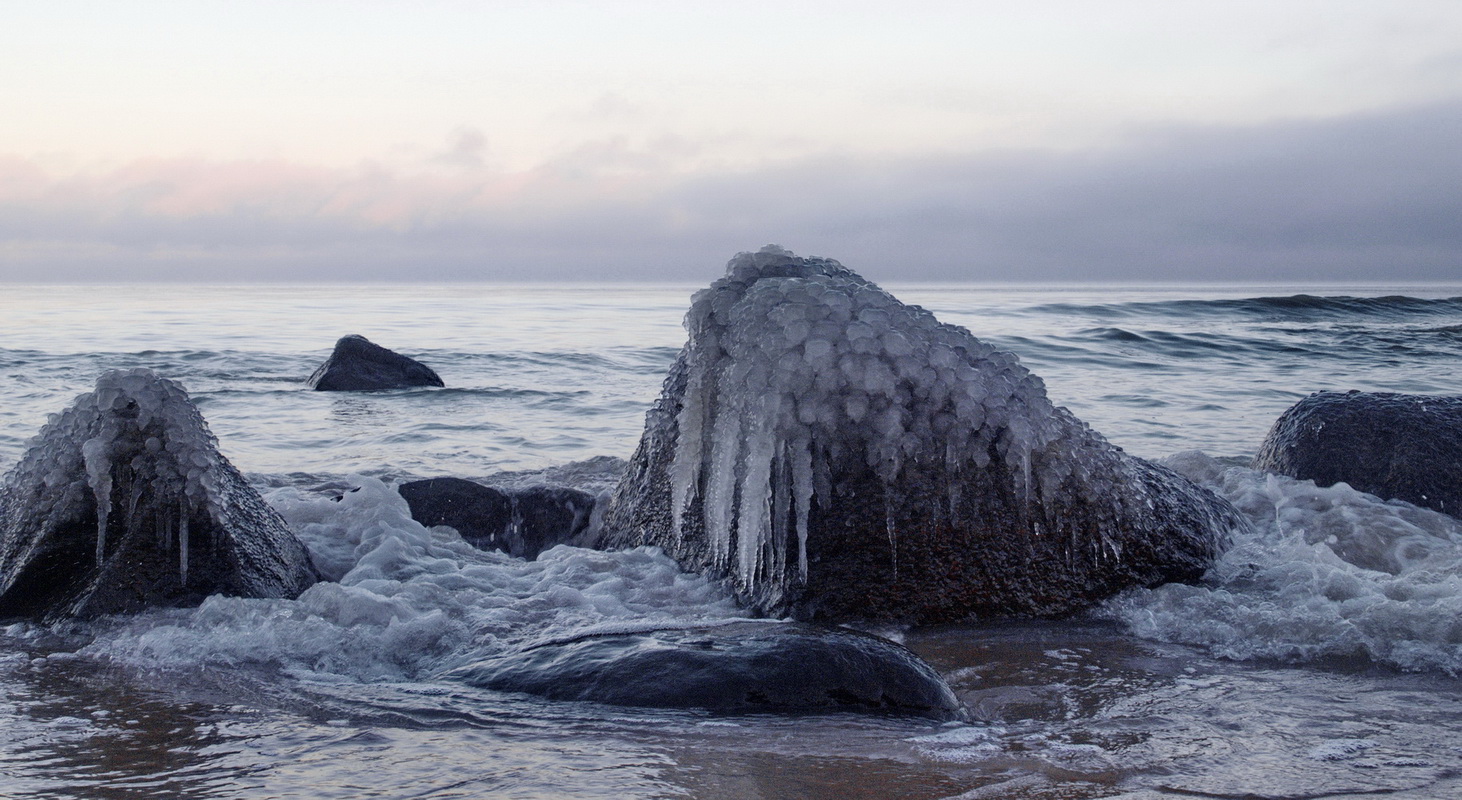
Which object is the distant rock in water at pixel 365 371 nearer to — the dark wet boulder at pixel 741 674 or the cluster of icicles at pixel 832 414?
the cluster of icicles at pixel 832 414

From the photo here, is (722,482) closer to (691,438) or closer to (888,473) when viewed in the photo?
(691,438)

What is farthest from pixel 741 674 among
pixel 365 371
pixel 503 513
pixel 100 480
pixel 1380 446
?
pixel 365 371

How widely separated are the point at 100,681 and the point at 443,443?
5.78 meters

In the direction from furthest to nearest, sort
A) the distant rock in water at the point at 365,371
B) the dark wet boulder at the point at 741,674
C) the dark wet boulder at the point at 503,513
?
1. the distant rock in water at the point at 365,371
2. the dark wet boulder at the point at 503,513
3. the dark wet boulder at the point at 741,674

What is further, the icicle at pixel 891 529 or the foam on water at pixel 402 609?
the icicle at pixel 891 529

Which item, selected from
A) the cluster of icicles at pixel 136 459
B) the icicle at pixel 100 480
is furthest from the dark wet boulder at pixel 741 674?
the icicle at pixel 100 480

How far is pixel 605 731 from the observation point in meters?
2.64

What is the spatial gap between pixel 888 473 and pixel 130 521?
8.77 feet

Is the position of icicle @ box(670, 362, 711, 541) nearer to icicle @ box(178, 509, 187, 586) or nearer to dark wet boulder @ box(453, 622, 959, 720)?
dark wet boulder @ box(453, 622, 959, 720)

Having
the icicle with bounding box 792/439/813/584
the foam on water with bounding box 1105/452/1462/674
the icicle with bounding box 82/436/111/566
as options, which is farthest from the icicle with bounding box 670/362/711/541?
the icicle with bounding box 82/436/111/566

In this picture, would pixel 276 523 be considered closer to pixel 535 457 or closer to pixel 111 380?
pixel 111 380

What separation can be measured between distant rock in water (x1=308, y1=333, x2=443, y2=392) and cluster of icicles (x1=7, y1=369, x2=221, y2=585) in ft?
26.1

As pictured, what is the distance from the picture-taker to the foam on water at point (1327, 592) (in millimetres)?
3414

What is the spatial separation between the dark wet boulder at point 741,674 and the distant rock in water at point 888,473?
762mm
